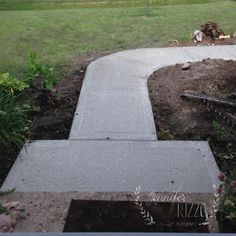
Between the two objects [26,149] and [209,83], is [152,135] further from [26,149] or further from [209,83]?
[209,83]

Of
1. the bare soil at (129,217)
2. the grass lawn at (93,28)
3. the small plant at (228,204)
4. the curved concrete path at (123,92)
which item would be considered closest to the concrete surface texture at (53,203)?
the bare soil at (129,217)

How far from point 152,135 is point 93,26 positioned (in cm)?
635

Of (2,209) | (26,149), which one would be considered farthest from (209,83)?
(2,209)

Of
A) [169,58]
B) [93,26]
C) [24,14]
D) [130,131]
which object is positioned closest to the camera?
[130,131]

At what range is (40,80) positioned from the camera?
Answer: 697 cm

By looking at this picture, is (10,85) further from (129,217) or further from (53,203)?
(129,217)

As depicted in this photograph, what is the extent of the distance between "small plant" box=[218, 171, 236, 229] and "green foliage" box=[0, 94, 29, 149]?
7.61ft

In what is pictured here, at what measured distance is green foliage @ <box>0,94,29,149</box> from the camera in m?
4.93

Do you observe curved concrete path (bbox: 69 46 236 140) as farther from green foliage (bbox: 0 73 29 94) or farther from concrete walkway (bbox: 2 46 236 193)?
green foliage (bbox: 0 73 29 94)

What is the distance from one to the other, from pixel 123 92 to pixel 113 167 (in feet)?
6.76

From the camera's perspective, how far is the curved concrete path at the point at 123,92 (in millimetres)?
5328

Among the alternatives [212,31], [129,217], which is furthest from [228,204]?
[212,31]

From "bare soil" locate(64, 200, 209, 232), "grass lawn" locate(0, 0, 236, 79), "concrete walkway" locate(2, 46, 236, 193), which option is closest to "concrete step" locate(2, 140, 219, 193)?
"concrete walkway" locate(2, 46, 236, 193)

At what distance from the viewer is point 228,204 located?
3.40 m
